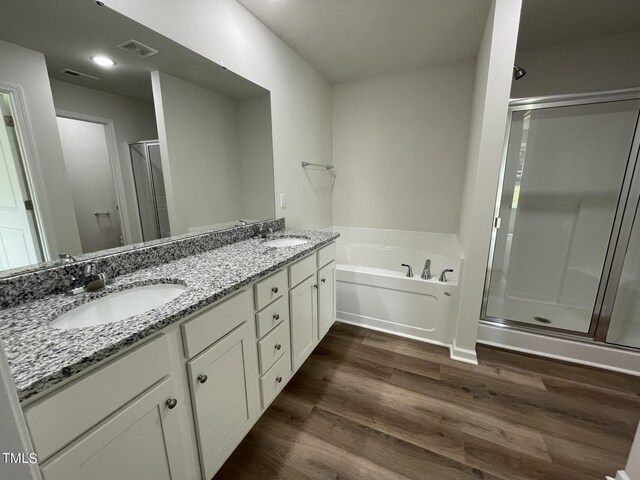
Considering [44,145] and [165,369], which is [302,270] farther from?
[44,145]

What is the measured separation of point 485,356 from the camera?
78.5 inches

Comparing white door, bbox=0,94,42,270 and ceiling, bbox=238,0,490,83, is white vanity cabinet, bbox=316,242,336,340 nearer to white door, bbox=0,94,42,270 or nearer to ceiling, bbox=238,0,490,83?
white door, bbox=0,94,42,270

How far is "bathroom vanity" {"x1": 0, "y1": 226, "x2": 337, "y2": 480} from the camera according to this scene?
23.0 inches

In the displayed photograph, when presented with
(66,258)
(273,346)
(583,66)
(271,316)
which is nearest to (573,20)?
(583,66)

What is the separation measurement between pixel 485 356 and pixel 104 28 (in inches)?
115

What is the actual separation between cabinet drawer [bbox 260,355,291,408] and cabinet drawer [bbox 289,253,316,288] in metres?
0.43

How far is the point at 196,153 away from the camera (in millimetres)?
1614

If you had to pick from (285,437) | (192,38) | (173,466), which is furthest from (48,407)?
(192,38)

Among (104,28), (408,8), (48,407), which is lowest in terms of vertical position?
(48,407)

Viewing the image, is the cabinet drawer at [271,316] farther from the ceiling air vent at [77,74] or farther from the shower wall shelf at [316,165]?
the shower wall shelf at [316,165]

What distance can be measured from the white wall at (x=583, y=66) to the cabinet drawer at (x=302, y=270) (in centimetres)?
247

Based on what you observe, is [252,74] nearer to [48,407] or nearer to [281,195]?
[281,195]

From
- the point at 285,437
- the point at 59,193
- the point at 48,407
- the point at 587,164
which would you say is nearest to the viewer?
the point at 48,407

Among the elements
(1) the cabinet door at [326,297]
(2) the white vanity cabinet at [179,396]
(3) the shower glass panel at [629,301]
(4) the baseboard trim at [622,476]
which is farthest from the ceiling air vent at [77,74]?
(3) the shower glass panel at [629,301]
